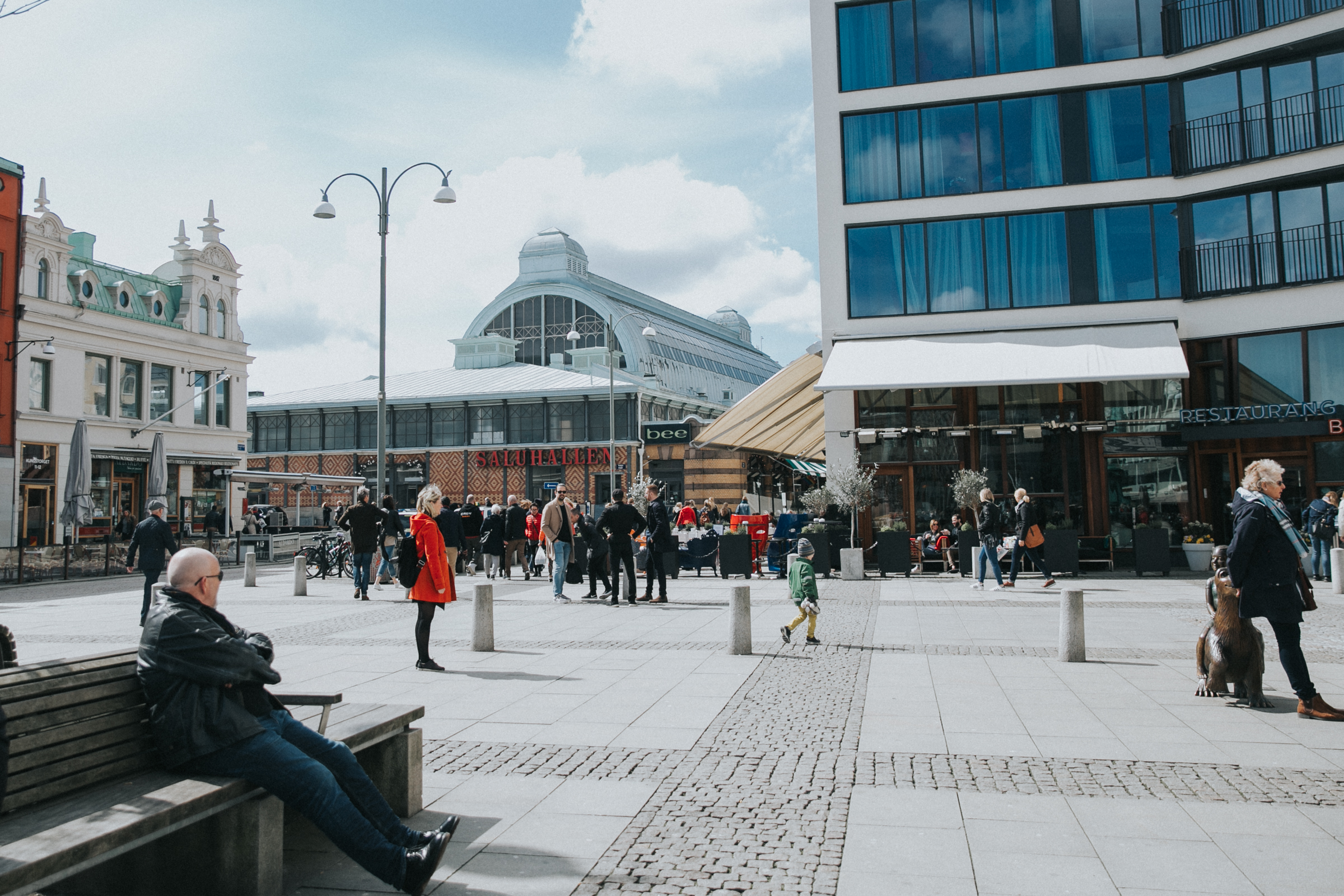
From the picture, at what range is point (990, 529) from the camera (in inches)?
657

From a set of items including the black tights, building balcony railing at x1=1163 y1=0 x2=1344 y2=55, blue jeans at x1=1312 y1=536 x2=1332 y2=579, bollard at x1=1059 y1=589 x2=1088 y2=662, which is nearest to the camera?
the black tights

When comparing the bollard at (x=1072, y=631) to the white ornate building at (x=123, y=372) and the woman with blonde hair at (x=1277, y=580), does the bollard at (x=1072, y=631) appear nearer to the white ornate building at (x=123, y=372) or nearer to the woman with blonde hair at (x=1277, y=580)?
the woman with blonde hair at (x=1277, y=580)

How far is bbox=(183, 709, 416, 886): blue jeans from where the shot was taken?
3771 millimetres

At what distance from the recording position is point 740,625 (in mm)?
9984

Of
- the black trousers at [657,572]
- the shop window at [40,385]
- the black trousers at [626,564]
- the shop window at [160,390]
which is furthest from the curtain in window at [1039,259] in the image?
the shop window at [160,390]

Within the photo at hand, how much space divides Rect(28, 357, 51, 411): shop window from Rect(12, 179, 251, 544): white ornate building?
38 millimetres

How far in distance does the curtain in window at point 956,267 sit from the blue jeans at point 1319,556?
8135 millimetres

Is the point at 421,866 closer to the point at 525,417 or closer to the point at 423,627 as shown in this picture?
the point at 423,627

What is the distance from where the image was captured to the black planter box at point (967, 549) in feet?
63.5

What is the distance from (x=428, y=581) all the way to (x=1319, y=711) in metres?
7.22

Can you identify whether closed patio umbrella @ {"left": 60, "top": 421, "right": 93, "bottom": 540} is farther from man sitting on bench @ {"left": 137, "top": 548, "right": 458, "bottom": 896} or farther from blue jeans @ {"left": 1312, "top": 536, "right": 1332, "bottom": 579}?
A: blue jeans @ {"left": 1312, "top": 536, "right": 1332, "bottom": 579}

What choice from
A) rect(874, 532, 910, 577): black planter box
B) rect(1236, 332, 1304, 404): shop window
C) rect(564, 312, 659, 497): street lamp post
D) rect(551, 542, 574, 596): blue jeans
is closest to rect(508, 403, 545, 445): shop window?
rect(564, 312, 659, 497): street lamp post

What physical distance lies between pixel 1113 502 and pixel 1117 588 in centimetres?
507

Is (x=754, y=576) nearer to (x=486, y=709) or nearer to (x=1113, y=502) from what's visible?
(x=1113, y=502)
